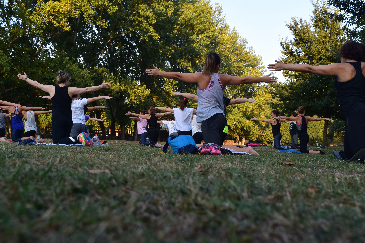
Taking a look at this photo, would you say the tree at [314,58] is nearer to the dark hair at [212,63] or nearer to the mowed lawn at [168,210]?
the dark hair at [212,63]

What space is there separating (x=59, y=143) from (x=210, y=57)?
556 centimetres

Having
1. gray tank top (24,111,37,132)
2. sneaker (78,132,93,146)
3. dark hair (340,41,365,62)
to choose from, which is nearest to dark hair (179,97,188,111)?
sneaker (78,132,93,146)

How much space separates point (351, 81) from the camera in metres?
6.50

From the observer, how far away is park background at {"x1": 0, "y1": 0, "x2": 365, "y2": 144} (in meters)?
24.2

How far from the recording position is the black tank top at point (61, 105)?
33.2 feet

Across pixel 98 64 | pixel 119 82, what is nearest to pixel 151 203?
pixel 119 82

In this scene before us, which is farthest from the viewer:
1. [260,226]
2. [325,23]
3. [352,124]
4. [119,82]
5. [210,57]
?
[325,23]

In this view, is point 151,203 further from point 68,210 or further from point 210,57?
point 210,57

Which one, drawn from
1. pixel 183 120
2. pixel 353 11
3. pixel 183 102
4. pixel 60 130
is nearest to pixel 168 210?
pixel 60 130

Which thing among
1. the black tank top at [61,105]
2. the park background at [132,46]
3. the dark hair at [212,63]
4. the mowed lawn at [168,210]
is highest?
the park background at [132,46]

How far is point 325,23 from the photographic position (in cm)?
3316

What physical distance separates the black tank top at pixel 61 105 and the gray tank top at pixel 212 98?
4.44m

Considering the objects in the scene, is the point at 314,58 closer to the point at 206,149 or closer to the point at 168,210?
the point at 206,149

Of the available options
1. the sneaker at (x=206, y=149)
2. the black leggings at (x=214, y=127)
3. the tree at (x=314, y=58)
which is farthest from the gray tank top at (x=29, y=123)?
the tree at (x=314, y=58)
